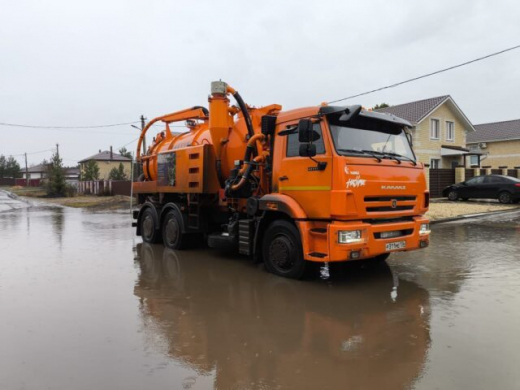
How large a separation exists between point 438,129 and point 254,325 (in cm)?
2864

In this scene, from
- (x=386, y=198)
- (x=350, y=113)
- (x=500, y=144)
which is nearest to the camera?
(x=350, y=113)

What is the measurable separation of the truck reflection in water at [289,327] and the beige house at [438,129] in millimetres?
22921

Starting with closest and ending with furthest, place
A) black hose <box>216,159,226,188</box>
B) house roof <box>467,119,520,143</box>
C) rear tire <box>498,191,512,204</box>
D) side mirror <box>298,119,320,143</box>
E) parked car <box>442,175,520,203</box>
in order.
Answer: side mirror <box>298,119,320,143</box>, black hose <box>216,159,226,188</box>, parked car <box>442,175,520,203</box>, rear tire <box>498,191,512,204</box>, house roof <box>467,119,520,143</box>

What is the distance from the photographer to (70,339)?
4289 millimetres

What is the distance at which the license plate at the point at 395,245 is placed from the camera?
20.3 ft

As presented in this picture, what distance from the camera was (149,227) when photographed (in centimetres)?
1073

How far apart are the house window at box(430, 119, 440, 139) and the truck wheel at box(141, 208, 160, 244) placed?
78.5 ft

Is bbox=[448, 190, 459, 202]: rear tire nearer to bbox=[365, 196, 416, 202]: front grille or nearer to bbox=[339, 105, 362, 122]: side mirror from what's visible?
bbox=[365, 196, 416, 202]: front grille

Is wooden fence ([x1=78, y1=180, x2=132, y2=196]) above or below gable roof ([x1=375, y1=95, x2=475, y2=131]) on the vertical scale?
below

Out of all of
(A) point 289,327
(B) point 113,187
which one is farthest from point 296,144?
(B) point 113,187

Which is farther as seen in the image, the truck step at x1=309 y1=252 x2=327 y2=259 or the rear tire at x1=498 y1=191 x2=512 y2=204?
the rear tire at x1=498 y1=191 x2=512 y2=204

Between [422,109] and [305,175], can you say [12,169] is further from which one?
[305,175]

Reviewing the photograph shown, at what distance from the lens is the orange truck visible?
19.3ft

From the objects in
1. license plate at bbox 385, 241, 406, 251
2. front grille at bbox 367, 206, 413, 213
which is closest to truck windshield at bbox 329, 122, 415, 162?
front grille at bbox 367, 206, 413, 213
